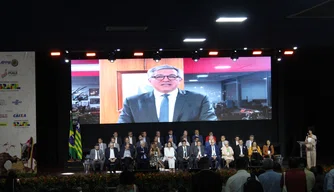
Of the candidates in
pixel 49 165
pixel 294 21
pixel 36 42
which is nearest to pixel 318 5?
pixel 294 21

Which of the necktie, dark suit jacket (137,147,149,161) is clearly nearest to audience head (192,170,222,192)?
dark suit jacket (137,147,149,161)

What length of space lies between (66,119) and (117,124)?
1.79 metres

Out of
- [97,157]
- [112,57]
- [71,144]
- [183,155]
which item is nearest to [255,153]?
[183,155]

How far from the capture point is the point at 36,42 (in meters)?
15.5

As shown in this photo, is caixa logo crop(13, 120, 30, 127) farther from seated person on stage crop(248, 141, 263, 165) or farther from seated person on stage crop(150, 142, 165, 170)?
seated person on stage crop(248, 141, 263, 165)

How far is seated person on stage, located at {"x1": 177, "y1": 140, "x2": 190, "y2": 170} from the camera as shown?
56.0 ft

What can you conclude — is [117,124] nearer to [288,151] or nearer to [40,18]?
[288,151]

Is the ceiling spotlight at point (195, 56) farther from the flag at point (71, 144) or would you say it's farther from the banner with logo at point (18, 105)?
the banner with logo at point (18, 105)

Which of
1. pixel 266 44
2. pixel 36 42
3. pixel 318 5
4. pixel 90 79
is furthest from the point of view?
pixel 90 79

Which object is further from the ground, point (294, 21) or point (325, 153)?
point (294, 21)

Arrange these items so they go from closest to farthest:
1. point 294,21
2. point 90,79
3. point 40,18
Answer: point 40,18
point 294,21
point 90,79

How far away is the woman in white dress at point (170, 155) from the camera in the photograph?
16.8 metres

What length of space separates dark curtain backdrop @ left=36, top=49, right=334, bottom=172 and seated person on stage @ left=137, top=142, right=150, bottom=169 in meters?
2.07

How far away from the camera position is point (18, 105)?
619 inches
